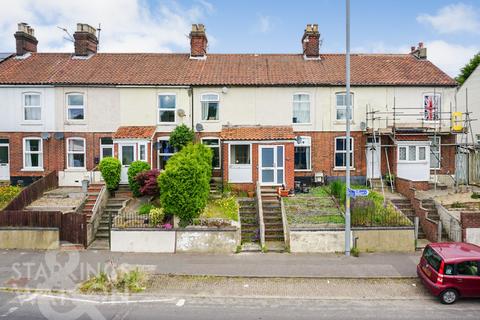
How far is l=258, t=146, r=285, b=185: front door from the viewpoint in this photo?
798 inches

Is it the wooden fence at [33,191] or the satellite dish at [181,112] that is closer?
the wooden fence at [33,191]

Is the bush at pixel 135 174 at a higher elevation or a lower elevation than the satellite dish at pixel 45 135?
lower

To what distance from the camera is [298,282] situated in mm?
12359

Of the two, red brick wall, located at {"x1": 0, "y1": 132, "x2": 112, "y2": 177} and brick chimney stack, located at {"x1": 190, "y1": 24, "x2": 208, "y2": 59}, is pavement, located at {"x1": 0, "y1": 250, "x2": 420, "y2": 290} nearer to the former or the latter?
red brick wall, located at {"x1": 0, "y1": 132, "x2": 112, "y2": 177}

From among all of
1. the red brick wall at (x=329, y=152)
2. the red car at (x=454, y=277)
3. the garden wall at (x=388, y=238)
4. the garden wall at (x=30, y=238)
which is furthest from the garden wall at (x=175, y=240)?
the red brick wall at (x=329, y=152)

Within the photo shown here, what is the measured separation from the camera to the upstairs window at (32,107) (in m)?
22.8

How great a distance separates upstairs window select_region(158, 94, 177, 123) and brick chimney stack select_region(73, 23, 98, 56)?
23.9ft

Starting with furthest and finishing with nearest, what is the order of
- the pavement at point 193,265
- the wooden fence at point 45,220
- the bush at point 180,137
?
1. the bush at point 180,137
2. the wooden fence at point 45,220
3. the pavement at point 193,265

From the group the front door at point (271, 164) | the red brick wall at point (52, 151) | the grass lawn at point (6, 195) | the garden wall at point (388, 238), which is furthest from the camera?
the red brick wall at point (52, 151)

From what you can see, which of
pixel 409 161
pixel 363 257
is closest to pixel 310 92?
pixel 409 161

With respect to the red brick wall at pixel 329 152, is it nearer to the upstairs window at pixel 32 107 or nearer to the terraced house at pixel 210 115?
the terraced house at pixel 210 115

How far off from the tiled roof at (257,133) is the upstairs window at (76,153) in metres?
8.67

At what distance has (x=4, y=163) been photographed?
22.9 meters

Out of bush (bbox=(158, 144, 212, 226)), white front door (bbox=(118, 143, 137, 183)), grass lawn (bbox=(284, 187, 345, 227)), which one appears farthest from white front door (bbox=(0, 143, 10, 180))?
grass lawn (bbox=(284, 187, 345, 227))
